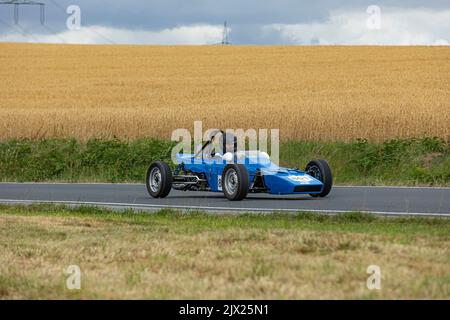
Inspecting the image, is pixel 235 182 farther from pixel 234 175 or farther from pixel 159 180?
pixel 159 180

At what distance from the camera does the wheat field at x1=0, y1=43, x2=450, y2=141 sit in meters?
31.8

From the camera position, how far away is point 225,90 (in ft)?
159

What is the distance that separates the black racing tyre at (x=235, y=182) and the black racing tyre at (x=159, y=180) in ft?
4.89

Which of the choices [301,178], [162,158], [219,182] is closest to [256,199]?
[219,182]

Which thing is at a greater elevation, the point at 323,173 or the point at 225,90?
the point at 225,90

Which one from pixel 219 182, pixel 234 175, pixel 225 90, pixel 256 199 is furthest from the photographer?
pixel 225 90

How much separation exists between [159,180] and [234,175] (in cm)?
220

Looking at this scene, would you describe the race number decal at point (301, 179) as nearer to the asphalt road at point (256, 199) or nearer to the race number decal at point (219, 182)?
the asphalt road at point (256, 199)

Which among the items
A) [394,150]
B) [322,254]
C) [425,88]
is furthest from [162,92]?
[322,254]

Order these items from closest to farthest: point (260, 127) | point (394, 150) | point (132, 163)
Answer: point (394, 150)
point (132, 163)
point (260, 127)

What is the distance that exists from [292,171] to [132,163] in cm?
1039

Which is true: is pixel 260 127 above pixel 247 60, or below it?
below

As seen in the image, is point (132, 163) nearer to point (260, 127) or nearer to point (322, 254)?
point (260, 127)
